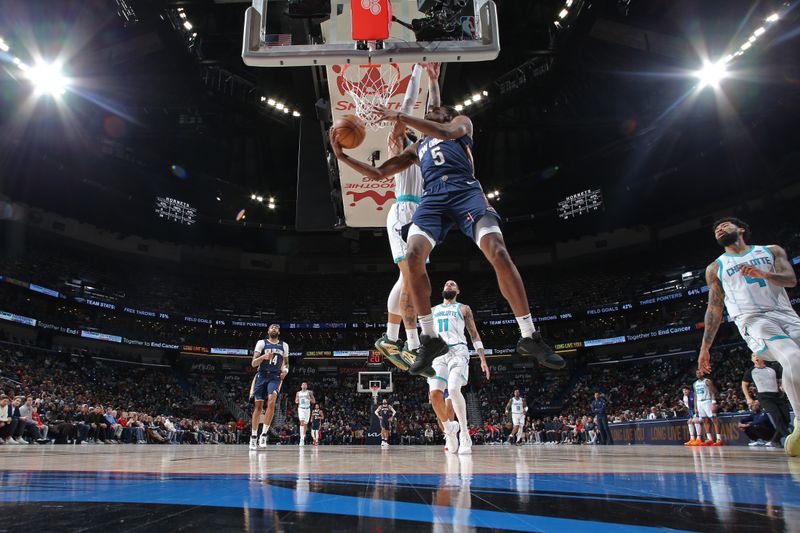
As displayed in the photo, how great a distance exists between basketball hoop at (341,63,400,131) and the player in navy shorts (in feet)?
13.3

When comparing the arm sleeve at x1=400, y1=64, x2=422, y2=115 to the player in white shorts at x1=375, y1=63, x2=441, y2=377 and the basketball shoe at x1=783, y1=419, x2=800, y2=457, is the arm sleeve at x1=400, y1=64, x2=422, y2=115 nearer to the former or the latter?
the player in white shorts at x1=375, y1=63, x2=441, y2=377

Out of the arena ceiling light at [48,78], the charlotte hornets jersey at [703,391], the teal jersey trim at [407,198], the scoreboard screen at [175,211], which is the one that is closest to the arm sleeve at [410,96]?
the teal jersey trim at [407,198]

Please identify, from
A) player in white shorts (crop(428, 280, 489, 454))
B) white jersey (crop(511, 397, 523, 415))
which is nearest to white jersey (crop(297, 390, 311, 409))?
white jersey (crop(511, 397, 523, 415))

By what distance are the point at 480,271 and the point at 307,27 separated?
32.1 meters

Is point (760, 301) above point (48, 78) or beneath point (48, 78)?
beneath

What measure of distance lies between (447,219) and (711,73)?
21.3 meters

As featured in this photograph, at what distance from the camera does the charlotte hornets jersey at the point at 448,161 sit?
4.32 metres

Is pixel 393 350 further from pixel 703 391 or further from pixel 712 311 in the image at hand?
pixel 703 391

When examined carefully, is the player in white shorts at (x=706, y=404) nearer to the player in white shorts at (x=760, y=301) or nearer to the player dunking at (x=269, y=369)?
the player in white shorts at (x=760, y=301)

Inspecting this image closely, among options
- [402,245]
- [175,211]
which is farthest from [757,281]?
[175,211]

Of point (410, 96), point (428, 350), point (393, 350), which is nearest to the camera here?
point (428, 350)

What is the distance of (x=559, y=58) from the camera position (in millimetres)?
18719

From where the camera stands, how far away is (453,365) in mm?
7680

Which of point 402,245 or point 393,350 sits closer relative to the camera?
point 393,350
